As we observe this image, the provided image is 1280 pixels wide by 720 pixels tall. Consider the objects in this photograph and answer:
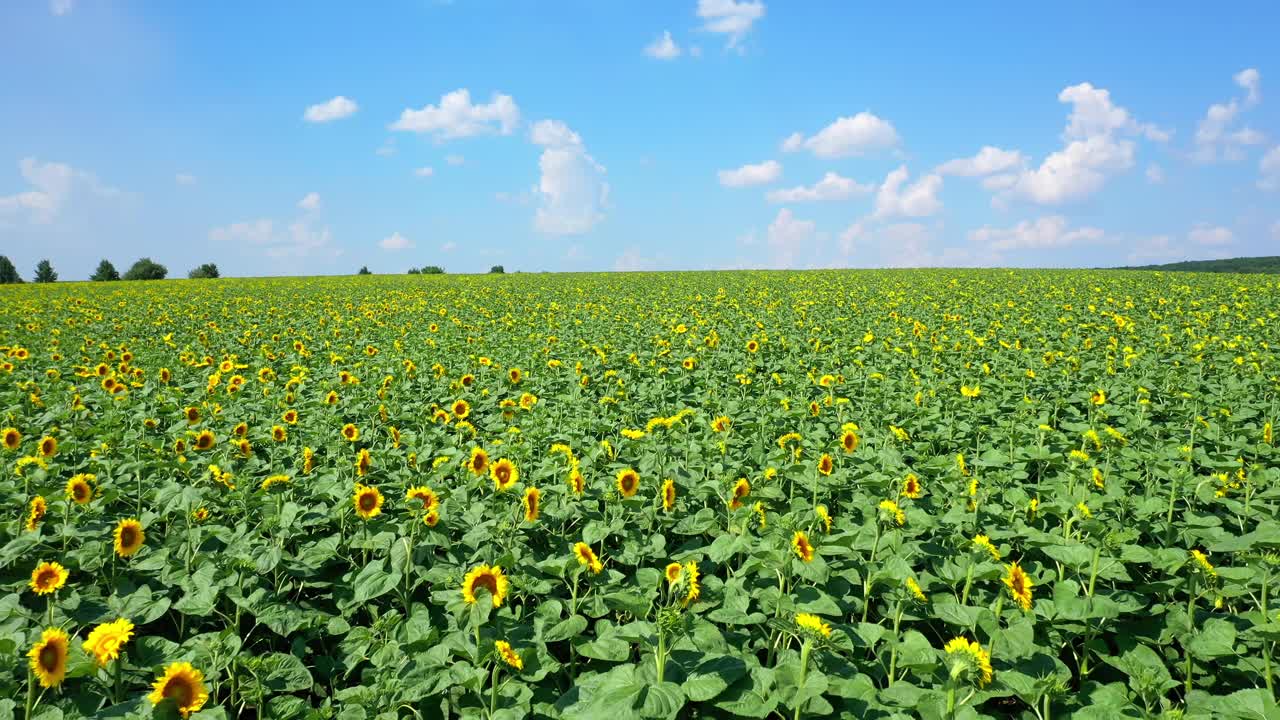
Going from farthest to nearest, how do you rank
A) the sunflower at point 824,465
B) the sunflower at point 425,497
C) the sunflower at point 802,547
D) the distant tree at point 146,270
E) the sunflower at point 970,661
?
1. the distant tree at point 146,270
2. the sunflower at point 824,465
3. the sunflower at point 425,497
4. the sunflower at point 802,547
5. the sunflower at point 970,661

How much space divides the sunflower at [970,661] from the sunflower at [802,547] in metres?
0.68

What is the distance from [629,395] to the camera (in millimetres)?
7941

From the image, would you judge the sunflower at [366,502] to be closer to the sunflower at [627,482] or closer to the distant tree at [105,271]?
the sunflower at [627,482]

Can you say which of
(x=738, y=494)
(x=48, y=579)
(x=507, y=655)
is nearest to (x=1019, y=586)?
(x=738, y=494)

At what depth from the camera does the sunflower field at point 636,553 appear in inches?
99.7

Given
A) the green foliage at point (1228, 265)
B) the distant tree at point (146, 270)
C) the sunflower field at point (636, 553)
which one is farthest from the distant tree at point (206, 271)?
the green foliage at point (1228, 265)

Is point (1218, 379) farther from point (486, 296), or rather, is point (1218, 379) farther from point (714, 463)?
point (486, 296)

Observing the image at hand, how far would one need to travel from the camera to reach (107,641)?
7.86ft

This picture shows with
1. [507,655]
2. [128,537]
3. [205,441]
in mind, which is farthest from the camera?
[205,441]

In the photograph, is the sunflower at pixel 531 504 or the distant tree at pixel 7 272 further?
the distant tree at pixel 7 272

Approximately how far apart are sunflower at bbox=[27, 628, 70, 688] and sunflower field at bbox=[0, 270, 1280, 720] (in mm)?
11

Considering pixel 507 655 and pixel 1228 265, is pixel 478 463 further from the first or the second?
pixel 1228 265

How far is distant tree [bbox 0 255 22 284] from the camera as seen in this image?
201ft

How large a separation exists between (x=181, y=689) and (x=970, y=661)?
111 inches
